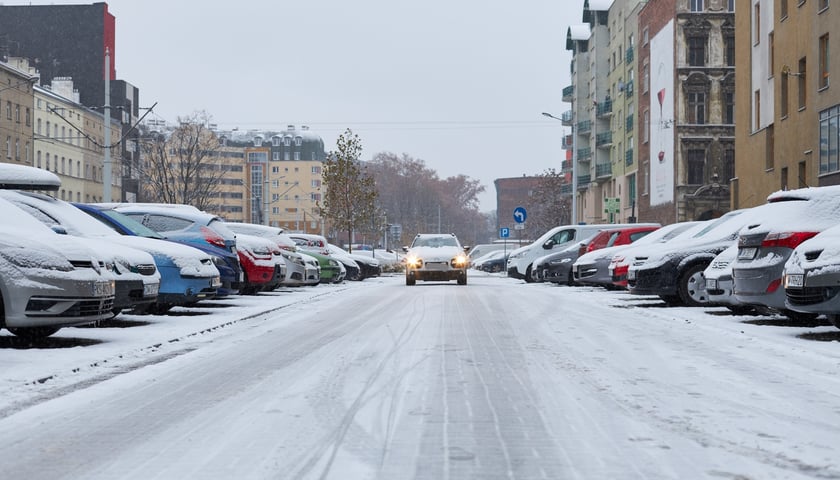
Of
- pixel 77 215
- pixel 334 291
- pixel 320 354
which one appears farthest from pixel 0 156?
pixel 320 354

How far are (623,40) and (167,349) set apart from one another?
68.4 m

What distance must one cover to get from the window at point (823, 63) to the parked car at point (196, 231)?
22.9m

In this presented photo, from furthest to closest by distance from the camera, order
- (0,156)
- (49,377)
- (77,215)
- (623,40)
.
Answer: (623,40) → (0,156) → (77,215) → (49,377)

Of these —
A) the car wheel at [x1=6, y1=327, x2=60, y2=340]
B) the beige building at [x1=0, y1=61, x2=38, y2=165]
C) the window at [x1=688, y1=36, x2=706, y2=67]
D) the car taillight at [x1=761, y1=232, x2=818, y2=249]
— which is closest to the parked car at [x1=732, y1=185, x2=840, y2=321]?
the car taillight at [x1=761, y1=232, x2=818, y2=249]

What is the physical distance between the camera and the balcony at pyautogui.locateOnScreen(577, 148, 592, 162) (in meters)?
87.5

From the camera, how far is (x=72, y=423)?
6.36 m

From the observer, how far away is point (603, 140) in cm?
8088

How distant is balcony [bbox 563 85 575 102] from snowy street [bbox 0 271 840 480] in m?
82.6

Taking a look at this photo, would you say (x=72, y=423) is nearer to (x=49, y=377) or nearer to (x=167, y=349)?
(x=49, y=377)

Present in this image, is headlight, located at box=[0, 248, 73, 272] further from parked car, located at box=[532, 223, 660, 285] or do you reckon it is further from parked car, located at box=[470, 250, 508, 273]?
parked car, located at box=[470, 250, 508, 273]

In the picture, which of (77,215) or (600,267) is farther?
(600,267)

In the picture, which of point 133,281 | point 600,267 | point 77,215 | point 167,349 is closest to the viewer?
point 167,349

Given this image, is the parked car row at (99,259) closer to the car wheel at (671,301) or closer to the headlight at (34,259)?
the headlight at (34,259)

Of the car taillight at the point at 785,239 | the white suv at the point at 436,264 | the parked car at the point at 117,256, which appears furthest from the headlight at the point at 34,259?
the white suv at the point at 436,264
